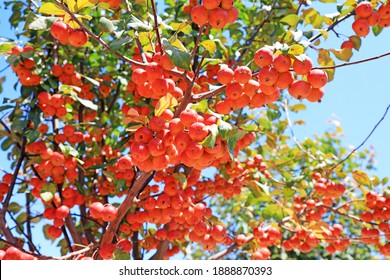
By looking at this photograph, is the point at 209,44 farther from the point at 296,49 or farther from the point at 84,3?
the point at 84,3

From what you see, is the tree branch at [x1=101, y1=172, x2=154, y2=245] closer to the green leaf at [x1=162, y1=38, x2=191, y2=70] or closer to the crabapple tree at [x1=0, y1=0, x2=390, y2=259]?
the crabapple tree at [x1=0, y1=0, x2=390, y2=259]

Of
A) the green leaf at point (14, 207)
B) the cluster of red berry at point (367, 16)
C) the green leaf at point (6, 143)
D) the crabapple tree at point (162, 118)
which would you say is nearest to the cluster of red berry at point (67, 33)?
the crabapple tree at point (162, 118)

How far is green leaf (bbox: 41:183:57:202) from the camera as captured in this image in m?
2.58

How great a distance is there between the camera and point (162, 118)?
1.91m

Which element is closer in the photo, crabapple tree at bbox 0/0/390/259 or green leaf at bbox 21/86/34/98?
crabapple tree at bbox 0/0/390/259

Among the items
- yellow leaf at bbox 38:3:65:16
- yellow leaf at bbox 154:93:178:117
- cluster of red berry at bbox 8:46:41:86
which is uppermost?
cluster of red berry at bbox 8:46:41:86

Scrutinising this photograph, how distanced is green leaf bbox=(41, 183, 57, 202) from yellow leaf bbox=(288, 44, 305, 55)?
1732 mm

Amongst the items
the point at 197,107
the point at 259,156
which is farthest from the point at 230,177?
the point at 197,107

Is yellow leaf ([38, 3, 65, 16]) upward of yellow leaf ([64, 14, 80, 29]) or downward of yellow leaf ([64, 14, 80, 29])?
downward

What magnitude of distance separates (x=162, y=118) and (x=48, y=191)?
1152 mm

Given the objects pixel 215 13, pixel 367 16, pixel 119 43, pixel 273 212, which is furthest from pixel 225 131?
pixel 273 212

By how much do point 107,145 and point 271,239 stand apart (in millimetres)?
1528

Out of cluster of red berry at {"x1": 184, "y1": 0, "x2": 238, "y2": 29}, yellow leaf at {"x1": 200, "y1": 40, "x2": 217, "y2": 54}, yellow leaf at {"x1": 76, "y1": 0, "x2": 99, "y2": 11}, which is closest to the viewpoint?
cluster of red berry at {"x1": 184, "y1": 0, "x2": 238, "y2": 29}

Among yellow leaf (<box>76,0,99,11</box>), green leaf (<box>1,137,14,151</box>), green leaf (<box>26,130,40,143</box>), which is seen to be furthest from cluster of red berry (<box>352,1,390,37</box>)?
green leaf (<box>1,137,14,151</box>)
